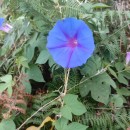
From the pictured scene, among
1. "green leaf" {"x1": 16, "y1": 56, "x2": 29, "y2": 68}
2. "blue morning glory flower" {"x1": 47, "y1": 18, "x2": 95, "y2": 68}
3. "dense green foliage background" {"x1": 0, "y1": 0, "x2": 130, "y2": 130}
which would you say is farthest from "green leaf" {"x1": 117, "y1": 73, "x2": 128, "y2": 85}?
"green leaf" {"x1": 16, "y1": 56, "x2": 29, "y2": 68}

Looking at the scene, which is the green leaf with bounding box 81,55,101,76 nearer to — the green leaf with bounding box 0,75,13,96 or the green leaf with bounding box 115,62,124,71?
the green leaf with bounding box 115,62,124,71

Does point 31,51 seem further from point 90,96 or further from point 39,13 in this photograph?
point 90,96

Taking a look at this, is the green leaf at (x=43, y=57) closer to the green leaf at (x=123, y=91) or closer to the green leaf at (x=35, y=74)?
the green leaf at (x=35, y=74)

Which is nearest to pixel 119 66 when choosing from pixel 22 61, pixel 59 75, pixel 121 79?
pixel 121 79

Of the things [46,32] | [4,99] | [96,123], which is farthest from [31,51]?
[96,123]

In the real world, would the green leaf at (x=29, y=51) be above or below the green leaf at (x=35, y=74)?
above

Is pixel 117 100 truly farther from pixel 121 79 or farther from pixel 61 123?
pixel 61 123

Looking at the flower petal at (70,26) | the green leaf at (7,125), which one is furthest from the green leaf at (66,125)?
the flower petal at (70,26)
